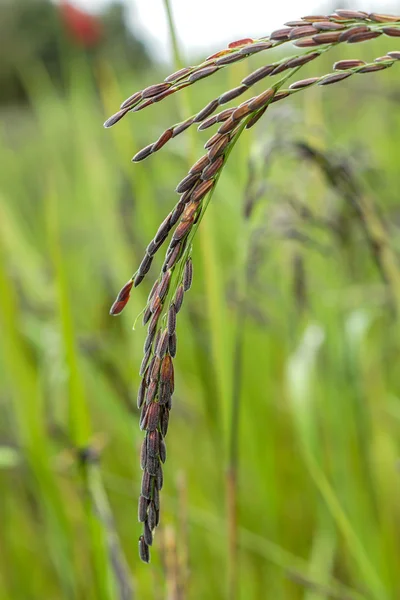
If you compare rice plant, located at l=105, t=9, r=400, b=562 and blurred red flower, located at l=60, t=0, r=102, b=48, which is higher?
blurred red flower, located at l=60, t=0, r=102, b=48

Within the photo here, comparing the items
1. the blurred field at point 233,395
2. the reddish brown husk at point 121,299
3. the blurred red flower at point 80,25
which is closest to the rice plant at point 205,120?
the reddish brown husk at point 121,299

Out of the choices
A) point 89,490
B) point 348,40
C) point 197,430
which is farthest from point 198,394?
point 348,40

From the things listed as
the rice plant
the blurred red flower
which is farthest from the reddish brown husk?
the blurred red flower

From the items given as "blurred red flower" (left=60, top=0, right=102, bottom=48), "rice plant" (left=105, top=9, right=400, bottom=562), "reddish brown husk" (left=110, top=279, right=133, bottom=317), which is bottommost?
"reddish brown husk" (left=110, top=279, right=133, bottom=317)

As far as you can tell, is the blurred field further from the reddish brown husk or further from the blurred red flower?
the blurred red flower

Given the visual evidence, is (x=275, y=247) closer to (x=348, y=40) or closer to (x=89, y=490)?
(x=89, y=490)

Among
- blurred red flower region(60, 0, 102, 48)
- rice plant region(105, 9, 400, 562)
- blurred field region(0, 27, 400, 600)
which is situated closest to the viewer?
rice plant region(105, 9, 400, 562)

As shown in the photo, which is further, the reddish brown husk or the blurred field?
the blurred field
